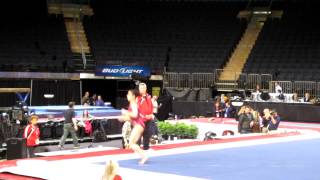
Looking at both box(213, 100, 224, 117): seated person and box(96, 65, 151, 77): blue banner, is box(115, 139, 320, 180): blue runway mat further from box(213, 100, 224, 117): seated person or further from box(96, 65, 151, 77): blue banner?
box(96, 65, 151, 77): blue banner

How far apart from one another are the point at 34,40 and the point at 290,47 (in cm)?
1535

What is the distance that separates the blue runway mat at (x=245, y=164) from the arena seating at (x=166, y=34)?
17.5 m

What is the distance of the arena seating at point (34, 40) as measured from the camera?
103ft

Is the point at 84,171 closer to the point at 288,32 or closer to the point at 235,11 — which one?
the point at 288,32

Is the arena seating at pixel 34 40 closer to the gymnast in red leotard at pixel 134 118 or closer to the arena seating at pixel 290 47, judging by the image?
the arena seating at pixel 290 47

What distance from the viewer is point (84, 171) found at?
32.9 feet

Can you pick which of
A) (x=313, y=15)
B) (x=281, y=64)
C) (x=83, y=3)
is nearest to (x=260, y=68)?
(x=281, y=64)

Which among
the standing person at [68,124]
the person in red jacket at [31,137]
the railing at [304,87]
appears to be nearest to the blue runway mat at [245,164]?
the person in red jacket at [31,137]

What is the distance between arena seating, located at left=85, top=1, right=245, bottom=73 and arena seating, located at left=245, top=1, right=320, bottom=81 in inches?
76.9

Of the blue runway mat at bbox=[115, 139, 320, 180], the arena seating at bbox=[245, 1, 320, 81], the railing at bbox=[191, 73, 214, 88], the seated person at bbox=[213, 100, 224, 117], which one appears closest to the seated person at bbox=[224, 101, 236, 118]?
the seated person at bbox=[213, 100, 224, 117]

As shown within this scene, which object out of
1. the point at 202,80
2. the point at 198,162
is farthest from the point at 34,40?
the point at 198,162

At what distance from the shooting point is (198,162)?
11.6m

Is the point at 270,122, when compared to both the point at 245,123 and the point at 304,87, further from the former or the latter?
the point at 304,87

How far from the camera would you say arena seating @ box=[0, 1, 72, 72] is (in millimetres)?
31281
